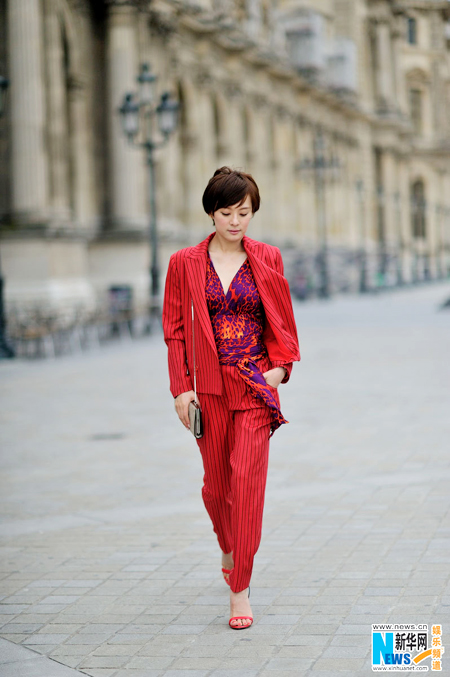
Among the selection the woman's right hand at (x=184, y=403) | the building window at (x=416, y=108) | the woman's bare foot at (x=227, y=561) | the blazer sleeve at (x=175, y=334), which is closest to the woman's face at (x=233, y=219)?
the blazer sleeve at (x=175, y=334)

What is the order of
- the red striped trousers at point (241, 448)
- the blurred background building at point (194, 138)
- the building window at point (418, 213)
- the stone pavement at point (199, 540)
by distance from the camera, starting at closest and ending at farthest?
the stone pavement at point (199, 540) < the red striped trousers at point (241, 448) < the blurred background building at point (194, 138) < the building window at point (418, 213)

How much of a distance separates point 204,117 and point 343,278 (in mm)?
15084

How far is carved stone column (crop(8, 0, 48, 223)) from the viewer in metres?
25.8

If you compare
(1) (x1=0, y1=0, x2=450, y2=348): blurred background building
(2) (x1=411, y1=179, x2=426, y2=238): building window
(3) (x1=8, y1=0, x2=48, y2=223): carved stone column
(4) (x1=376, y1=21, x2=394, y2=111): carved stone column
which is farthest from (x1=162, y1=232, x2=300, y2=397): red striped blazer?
(2) (x1=411, y1=179, x2=426, y2=238): building window

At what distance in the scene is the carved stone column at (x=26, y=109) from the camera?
25.8 metres

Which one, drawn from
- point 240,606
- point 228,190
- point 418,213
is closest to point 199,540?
point 240,606

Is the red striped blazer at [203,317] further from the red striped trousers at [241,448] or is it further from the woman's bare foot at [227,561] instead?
the woman's bare foot at [227,561]

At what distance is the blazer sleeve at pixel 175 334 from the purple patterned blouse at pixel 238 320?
0.16 meters

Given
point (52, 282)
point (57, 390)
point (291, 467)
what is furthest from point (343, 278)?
point (291, 467)

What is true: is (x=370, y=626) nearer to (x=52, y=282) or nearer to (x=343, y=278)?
(x=52, y=282)

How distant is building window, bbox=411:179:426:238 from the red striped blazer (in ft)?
262

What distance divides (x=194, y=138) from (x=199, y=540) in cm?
3471
